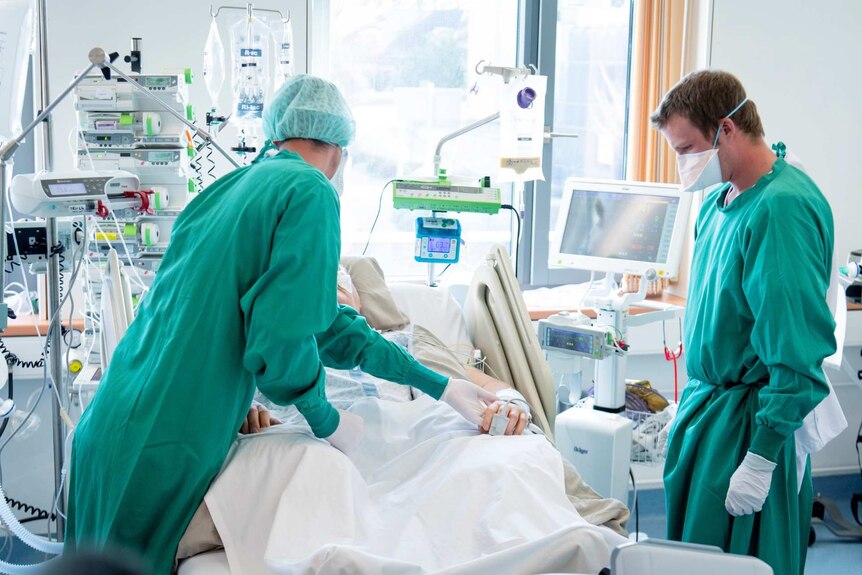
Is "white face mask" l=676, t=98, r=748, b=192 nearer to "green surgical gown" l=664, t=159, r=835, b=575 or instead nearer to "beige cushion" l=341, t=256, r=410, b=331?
"green surgical gown" l=664, t=159, r=835, b=575

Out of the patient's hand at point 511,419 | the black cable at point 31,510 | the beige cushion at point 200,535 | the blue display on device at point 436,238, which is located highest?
the blue display on device at point 436,238

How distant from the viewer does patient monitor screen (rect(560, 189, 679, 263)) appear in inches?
112

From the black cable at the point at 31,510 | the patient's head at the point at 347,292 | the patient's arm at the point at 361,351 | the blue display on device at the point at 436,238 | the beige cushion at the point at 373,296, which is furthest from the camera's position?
the blue display on device at the point at 436,238

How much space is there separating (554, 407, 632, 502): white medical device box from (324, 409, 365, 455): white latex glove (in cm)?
79

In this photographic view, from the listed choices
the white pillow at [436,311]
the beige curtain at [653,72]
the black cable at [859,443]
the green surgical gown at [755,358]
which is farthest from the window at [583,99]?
the green surgical gown at [755,358]

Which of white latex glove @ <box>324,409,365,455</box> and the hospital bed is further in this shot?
the hospital bed

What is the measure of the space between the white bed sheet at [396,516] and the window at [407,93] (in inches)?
82.9

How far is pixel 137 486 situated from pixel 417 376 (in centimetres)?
64

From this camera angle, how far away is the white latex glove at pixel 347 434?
6.00 ft

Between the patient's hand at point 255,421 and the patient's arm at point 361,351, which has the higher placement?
the patient's arm at point 361,351

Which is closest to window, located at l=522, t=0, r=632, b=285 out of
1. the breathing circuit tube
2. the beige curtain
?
the beige curtain

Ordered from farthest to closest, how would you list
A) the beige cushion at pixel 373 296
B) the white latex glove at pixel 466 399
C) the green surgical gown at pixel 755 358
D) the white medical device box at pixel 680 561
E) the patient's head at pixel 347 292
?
the beige cushion at pixel 373 296 < the patient's head at pixel 347 292 < the white latex glove at pixel 466 399 < the green surgical gown at pixel 755 358 < the white medical device box at pixel 680 561

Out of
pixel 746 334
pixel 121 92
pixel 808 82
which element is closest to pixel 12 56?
pixel 121 92

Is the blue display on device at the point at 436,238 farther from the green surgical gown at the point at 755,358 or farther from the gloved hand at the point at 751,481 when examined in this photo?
the gloved hand at the point at 751,481
